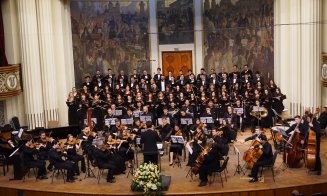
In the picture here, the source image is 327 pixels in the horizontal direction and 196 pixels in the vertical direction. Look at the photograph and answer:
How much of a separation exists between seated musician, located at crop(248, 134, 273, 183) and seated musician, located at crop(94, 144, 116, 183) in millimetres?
4300

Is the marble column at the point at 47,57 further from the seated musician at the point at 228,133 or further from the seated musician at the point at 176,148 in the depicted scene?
the seated musician at the point at 228,133

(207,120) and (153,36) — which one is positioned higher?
(153,36)

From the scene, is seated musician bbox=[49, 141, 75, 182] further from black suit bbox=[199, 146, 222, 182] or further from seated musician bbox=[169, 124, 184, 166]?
black suit bbox=[199, 146, 222, 182]

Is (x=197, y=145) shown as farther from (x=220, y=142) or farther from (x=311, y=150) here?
(x=311, y=150)

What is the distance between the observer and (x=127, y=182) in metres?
15.8

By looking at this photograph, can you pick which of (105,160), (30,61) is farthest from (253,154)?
(30,61)

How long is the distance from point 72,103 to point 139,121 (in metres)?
5.08

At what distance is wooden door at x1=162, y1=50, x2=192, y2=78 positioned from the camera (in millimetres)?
27203

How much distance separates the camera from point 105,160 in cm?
1585

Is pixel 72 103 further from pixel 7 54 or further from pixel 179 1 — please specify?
pixel 179 1

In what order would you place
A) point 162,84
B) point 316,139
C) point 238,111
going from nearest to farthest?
point 316,139 → point 238,111 → point 162,84

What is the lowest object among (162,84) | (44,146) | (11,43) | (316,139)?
(44,146)

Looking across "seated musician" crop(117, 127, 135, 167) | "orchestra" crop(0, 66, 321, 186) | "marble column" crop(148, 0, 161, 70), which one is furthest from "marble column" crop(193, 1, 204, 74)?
"seated musician" crop(117, 127, 135, 167)

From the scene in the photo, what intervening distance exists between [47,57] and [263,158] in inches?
452
